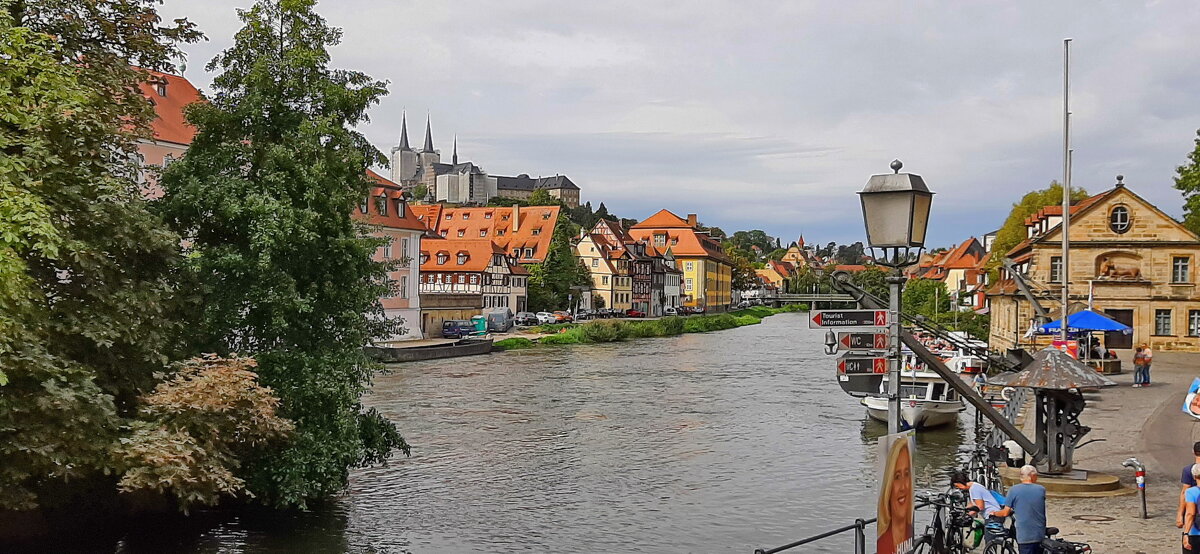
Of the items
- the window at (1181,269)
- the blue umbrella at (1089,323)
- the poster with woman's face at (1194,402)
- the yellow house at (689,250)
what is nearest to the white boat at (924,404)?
the blue umbrella at (1089,323)

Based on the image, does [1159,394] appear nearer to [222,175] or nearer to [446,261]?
[222,175]

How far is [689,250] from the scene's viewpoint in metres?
138

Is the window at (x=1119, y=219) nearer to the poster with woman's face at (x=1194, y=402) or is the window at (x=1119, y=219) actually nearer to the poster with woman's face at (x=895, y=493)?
the poster with woman's face at (x=1194, y=402)

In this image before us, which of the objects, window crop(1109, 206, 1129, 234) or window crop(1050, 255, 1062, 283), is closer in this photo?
window crop(1109, 206, 1129, 234)

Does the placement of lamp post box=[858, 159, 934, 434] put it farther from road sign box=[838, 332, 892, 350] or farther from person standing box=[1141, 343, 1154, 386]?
person standing box=[1141, 343, 1154, 386]

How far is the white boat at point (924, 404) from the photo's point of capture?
29141 millimetres

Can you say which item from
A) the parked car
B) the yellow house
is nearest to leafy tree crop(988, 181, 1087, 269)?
the parked car

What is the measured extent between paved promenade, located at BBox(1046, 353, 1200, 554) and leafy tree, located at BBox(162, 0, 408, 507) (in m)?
11.3

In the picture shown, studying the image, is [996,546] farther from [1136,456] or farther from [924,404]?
[924,404]

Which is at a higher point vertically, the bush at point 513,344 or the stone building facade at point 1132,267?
the stone building facade at point 1132,267

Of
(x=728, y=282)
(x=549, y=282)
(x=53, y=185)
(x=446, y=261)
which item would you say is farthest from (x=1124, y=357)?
(x=728, y=282)

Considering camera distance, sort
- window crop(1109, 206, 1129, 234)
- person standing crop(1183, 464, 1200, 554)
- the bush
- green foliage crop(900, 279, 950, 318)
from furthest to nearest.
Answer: green foliage crop(900, 279, 950, 318), the bush, window crop(1109, 206, 1129, 234), person standing crop(1183, 464, 1200, 554)

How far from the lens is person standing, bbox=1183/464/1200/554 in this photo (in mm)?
10906

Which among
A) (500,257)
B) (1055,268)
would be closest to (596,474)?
(1055,268)
